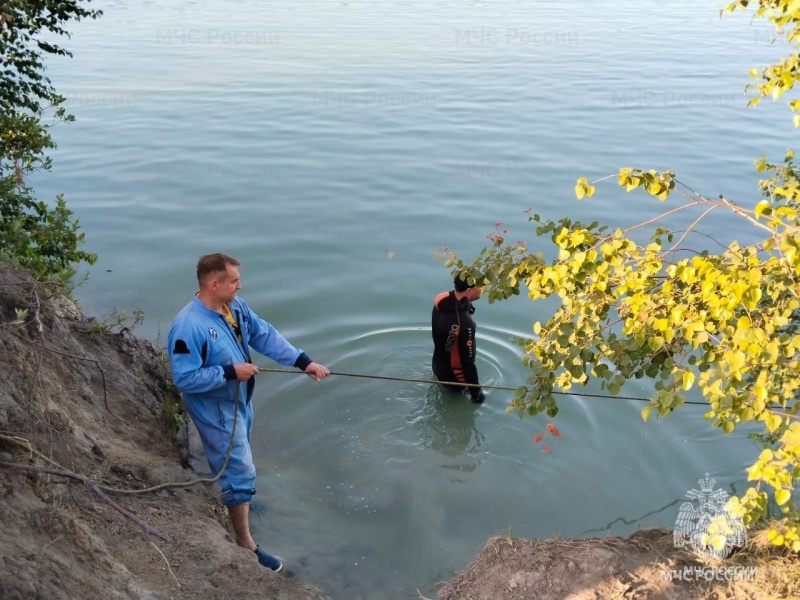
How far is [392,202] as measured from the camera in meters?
14.1

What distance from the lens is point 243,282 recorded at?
1120 cm

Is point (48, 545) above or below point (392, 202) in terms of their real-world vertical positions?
below

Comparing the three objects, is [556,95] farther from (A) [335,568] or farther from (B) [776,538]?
(B) [776,538]

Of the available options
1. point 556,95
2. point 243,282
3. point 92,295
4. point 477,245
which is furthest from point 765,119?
point 92,295

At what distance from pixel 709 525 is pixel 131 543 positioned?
319cm

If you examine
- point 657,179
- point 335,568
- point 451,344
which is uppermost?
point 657,179

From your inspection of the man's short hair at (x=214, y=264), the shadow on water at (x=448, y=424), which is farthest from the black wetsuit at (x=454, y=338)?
the man's short hair at (x=214, y=264)

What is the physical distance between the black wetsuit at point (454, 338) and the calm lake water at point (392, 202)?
0.40m

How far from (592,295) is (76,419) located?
12.6 ft

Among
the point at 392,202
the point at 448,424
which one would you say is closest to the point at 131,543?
the point at 448,424

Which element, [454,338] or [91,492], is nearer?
[91,492]

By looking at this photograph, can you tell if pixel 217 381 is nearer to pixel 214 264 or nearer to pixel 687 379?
pixel 214 264

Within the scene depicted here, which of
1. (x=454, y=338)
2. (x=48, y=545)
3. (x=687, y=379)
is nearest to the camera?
(x=687, y=379)

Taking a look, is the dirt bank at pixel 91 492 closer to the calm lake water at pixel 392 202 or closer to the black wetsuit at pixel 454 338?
the calm lake water at pixel 392 202
